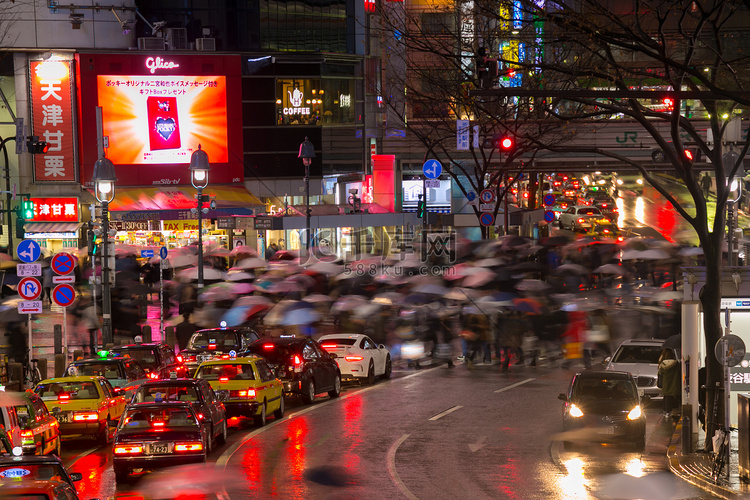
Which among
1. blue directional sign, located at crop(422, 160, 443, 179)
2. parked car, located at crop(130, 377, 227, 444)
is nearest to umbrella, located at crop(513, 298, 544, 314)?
parked car, located at crop(130, 377, 227, 444)

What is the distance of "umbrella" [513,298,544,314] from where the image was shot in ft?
92.7

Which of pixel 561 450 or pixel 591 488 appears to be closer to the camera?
pixel 591 488

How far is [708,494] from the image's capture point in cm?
1470

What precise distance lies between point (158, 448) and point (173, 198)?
1690 inches

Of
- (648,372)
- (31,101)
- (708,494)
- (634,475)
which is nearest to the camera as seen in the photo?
(708,494)

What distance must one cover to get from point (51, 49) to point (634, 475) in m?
48.1

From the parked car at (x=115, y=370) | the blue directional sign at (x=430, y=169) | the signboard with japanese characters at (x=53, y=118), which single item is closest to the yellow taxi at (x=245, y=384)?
the parked car at (x=115, y=370)

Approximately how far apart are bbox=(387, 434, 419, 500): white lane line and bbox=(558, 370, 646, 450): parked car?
313cm

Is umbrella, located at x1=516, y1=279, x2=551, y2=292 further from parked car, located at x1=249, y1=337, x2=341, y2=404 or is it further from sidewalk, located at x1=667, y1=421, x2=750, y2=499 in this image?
sidewalk, located at x1=667, y1=421, x2=750, y2=499

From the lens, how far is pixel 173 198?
188 feet

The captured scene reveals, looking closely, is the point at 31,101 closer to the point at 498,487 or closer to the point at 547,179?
the point at 498,487

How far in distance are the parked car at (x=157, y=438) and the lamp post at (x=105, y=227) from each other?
12884 mm

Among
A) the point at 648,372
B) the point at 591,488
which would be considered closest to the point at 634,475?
the point at 591,488

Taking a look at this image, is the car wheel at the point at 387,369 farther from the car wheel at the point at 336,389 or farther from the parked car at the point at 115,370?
the parked car at the point at 115,370
